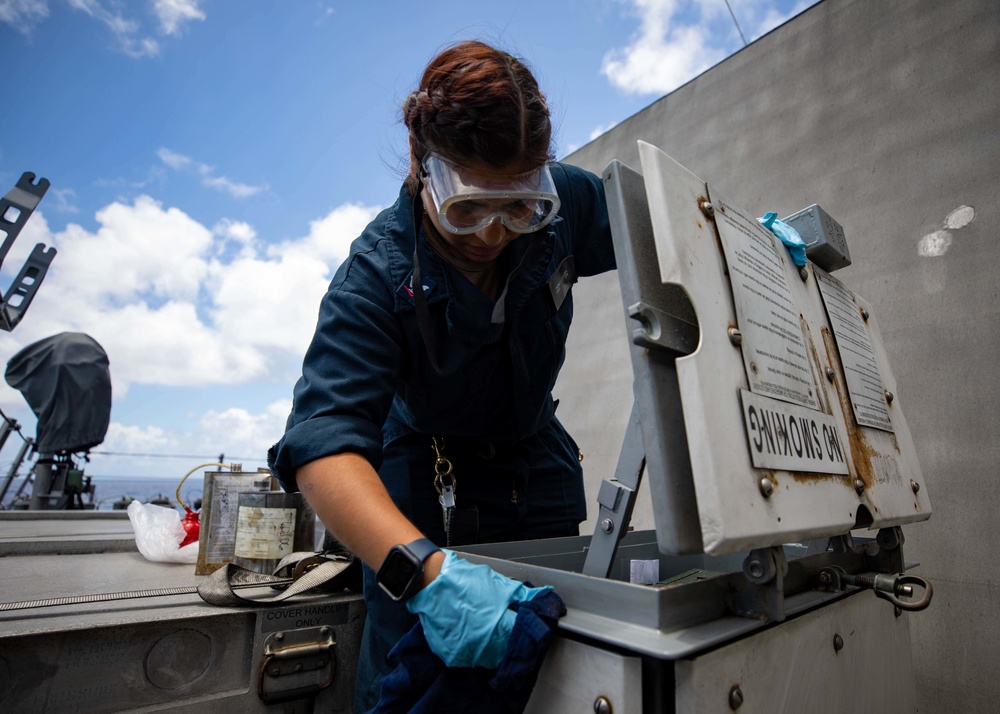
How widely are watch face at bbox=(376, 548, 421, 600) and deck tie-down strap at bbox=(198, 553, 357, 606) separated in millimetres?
446

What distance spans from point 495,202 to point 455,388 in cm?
40

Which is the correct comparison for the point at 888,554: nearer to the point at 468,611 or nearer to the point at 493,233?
the point at 468,611

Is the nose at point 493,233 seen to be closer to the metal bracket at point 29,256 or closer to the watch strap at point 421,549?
the watch strap at point 421,549

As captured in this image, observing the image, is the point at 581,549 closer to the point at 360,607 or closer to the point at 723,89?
the point at 360,607

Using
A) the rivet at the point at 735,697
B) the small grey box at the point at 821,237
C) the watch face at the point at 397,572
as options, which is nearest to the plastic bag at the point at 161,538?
the watch face at the point at 397,572

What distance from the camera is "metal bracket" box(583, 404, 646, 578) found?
0.78 m

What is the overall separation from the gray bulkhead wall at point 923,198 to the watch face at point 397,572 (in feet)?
6.26

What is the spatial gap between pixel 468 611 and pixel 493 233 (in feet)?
2.25

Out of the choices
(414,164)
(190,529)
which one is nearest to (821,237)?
(414,164)

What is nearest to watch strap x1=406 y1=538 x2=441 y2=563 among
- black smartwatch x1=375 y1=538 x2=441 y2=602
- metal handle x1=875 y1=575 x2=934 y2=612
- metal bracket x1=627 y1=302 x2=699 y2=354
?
black smartwatch x1=375 y1=538 x2=441 y2=602

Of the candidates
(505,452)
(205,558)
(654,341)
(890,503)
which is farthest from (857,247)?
(205,558)

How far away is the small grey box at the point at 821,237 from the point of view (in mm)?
1182

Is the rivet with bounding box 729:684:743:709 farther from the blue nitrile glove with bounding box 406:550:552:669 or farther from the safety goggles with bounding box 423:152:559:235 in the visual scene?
the safety goggles with bounding box 423:152:559:235

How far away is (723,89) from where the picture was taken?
3057 mm
